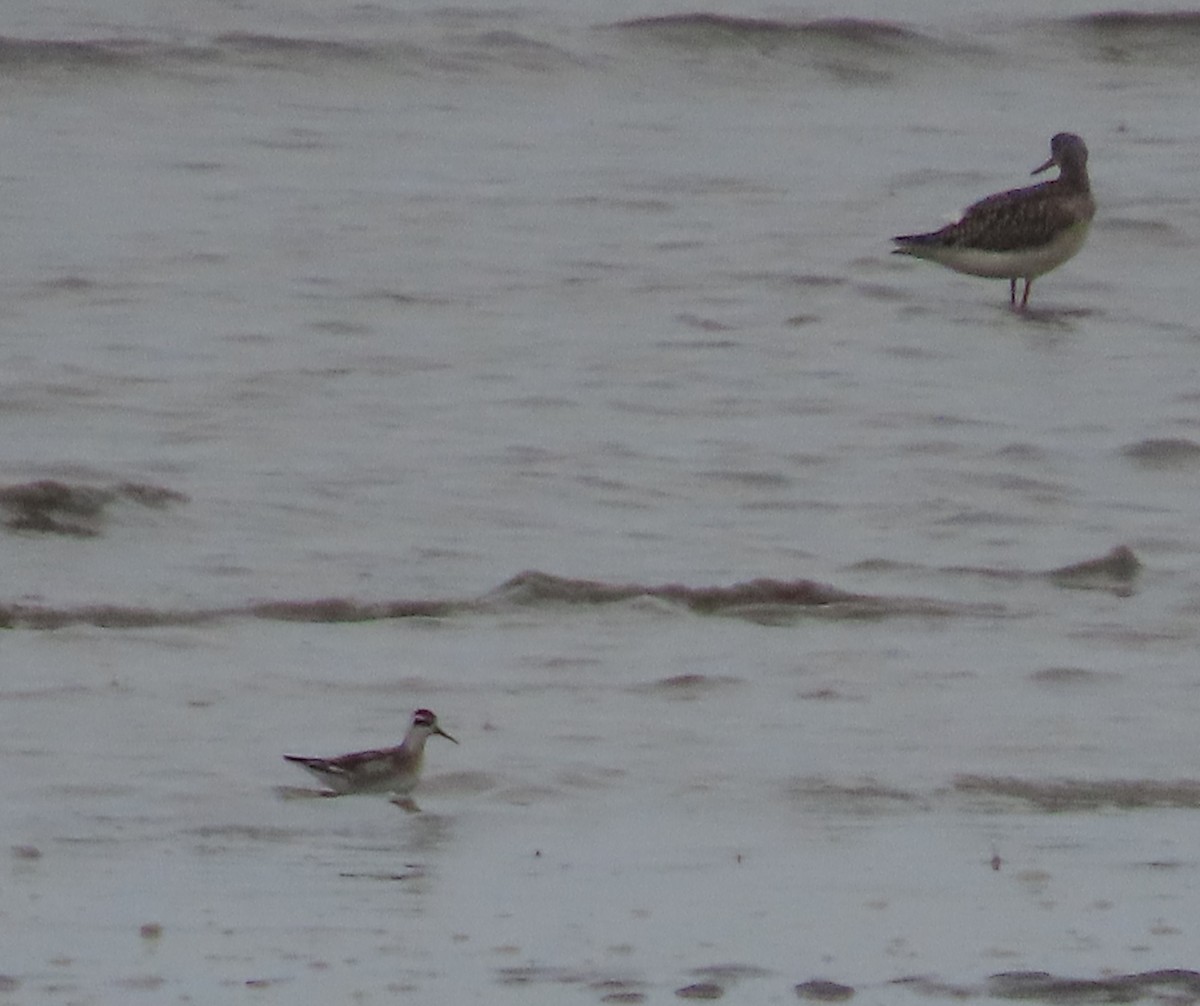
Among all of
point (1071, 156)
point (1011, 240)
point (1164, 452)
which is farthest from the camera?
point (1071, 156)

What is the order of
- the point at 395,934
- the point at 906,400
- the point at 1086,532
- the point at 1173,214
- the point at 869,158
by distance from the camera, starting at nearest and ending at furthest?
the point at 395,934 → the point at 1086,532 → the point at 906,400 → the point at 1173,214 → the point at 869,158

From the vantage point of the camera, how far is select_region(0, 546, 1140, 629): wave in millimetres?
9555

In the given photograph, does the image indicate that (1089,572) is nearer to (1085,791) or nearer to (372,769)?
(1085,791)

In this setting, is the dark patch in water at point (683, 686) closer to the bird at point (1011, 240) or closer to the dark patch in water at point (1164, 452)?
the dark patch in water at point (1164, 452)

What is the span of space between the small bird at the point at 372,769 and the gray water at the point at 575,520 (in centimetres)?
6

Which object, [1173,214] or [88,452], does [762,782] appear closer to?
[88,452]

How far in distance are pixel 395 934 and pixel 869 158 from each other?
45.5 feet

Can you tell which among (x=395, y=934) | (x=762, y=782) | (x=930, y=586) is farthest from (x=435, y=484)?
(x=395, y=934)

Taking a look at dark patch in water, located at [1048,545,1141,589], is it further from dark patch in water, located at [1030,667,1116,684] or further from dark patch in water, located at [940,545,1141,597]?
dark patch in water, located at [1030,667,1116,684]

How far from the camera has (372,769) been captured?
7465 mm

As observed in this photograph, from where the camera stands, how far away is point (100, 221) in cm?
1673

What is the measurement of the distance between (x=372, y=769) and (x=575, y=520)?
375cm

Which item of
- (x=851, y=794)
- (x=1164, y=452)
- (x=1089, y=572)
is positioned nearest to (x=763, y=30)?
(x=1164, y=452)

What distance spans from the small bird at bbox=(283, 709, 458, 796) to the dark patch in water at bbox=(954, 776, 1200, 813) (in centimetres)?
126
